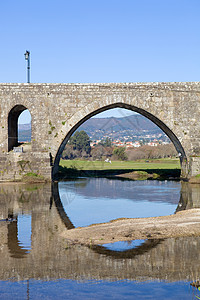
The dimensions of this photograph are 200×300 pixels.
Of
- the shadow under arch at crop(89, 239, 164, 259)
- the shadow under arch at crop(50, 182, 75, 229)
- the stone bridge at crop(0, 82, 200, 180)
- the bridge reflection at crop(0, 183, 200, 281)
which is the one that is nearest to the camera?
the bridge reflection at crop(0, 183, 200, 281)

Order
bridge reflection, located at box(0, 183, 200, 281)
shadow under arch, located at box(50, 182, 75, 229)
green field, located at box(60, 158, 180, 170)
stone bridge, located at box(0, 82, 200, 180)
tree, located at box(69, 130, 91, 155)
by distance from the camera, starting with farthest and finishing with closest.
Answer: tree, located at box(69, 130, 91, 155)
green field, located at box(60, 158, 180, 170)
stone bridge, located at box(0, 82, 200, 180)
shadow under arch, located at box(50, 182, 75, 229)
bridge reflection, located at box(0, 183, 200, 281)

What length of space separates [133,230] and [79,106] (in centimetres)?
1630

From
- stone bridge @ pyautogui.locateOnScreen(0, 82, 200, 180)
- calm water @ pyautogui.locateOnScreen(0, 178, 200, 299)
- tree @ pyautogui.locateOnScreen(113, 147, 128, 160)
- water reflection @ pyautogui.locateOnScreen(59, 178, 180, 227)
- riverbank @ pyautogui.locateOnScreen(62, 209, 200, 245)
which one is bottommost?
water reflection @ pyautogui.locateOnScreen(59, 178, 180, 227)

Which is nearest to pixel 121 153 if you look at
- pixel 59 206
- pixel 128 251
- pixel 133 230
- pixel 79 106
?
pixel 79 106

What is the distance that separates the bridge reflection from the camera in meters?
8.59

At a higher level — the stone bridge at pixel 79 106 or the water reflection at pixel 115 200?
the stone bridge at pixel 79 106

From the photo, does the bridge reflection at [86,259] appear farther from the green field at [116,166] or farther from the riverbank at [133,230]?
the green field at [116,166]

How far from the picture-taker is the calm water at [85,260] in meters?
7.79

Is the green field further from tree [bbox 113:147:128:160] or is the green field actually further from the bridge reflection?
the bridge reflection

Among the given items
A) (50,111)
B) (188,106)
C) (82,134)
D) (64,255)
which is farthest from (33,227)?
(82,134)

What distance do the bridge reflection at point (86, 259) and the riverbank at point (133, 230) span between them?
1.46 ft

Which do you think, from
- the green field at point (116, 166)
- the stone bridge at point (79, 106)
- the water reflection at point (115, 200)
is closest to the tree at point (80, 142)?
the green field at point (116, 166)

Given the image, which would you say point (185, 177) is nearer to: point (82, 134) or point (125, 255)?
point (125, 255)

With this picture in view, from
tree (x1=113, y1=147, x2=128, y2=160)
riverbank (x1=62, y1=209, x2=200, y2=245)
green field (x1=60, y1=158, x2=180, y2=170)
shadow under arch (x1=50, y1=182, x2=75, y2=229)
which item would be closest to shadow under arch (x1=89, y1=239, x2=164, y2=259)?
riverbank (x1=62, y1=209, x2=200, y2=245)
